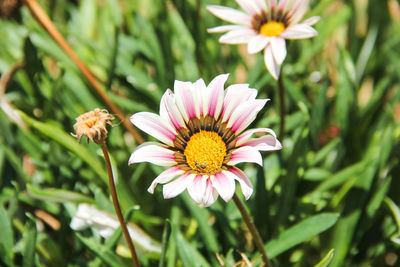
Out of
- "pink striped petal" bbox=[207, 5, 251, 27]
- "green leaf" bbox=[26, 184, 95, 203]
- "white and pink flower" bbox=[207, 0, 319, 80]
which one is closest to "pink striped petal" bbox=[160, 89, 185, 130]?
"white and pink flower" bbox=[207, 0, 319, 80]

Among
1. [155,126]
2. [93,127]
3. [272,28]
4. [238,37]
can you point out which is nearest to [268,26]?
[272,28]

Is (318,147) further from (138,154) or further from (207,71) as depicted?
(138,154)

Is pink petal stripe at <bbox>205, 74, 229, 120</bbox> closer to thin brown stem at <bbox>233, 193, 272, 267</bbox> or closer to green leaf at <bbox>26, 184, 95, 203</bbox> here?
thin brown stem at <bbox>233, 193, 272, 267</bbox>

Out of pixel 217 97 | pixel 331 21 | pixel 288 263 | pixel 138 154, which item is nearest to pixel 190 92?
pixel 217 97

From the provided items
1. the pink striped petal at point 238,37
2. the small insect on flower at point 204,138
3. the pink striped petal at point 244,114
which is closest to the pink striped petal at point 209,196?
the small insect on flower at point 204,138

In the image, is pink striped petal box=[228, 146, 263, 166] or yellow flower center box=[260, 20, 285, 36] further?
yellow flower center box=[260, 20, 285, 36]

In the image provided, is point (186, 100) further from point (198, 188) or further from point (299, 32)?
point (299, 32)

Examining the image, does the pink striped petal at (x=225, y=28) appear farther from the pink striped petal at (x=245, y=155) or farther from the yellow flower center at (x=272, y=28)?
the pink striped petal at (x=245, y=155)
